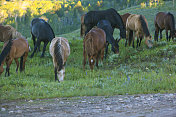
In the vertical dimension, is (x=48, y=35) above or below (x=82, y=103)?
above

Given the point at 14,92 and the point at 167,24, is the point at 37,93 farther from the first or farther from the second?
the point at 167,24

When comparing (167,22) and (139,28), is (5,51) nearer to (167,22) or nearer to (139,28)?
(139,28)

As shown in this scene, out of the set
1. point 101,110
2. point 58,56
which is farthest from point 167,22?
point 101,110

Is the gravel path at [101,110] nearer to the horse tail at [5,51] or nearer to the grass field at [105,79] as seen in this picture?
the grass field at [105,79]

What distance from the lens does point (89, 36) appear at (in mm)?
11469

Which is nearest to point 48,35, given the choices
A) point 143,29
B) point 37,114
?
point 143,29

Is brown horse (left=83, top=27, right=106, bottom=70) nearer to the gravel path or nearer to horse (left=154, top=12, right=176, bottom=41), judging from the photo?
the gravel path

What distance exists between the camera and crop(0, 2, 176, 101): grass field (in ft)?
24.4

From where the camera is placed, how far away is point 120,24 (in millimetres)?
16547

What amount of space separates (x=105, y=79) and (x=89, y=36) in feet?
8.69

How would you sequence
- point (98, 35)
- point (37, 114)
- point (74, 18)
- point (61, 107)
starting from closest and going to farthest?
point (37, 114) → point (61, 107) → point (98, 35) → point (74, 18)

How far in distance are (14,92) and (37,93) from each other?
0.80 metres

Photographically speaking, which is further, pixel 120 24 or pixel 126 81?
pixel 120 24

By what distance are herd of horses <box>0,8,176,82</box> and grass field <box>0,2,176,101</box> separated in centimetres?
71
